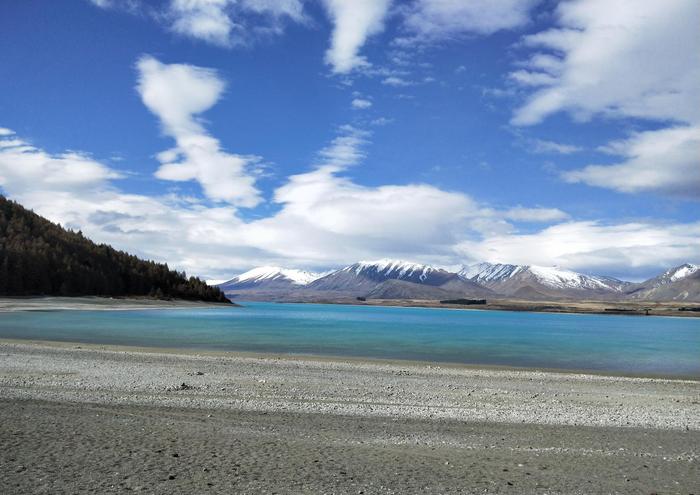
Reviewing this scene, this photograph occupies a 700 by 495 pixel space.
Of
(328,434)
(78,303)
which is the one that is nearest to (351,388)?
(328,434)

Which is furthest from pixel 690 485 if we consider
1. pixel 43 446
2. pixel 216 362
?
pixel 216 362

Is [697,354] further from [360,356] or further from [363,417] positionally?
[363,417]

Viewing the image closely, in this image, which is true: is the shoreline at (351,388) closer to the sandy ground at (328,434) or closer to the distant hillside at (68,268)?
the sandy ground at (328,434)

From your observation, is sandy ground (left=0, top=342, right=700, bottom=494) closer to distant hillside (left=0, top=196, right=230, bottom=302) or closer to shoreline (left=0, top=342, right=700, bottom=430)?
shoreline (left=0, top=342, right=700, bottom=430)

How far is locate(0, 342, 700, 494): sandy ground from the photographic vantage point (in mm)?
7578

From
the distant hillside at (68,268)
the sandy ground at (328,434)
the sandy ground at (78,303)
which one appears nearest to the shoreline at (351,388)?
the sandy ground at (328,434)

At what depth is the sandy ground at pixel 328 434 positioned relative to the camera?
7.58 meters

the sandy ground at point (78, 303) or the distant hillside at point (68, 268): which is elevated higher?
the distant hillside at point (68, 268)

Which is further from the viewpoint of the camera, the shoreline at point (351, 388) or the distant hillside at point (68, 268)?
the distant hillside at point (68, 268)

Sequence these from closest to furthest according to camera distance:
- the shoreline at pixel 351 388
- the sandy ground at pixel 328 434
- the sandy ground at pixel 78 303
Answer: the sandy ground at pixel 328 434
the shoreline at pixel 351 388
the sandy ground at pixel 78 303

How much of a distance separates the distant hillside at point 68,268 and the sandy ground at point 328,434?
97.4 meters

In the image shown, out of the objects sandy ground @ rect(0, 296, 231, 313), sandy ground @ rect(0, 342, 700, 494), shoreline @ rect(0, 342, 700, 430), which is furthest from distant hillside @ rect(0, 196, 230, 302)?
sandy ground @ rect(0, 342, 700, 494)

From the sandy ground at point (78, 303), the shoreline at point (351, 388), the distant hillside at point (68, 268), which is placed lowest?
the shoreline at point (351, 388)

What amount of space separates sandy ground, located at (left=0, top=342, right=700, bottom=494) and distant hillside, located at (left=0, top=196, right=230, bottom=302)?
3835 inches
